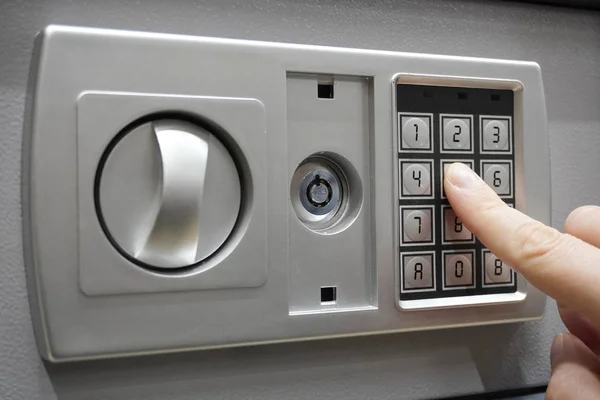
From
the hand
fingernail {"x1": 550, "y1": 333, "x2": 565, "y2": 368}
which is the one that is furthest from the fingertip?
fingernail {"x1": 550, "y1": 333, "x2": 565, "y2": 368}

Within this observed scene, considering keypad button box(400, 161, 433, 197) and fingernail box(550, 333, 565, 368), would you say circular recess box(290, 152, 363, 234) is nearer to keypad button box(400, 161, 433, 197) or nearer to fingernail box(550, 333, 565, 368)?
keypad button box(400, 161, 433, 197)

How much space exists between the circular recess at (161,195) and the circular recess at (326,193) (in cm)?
7

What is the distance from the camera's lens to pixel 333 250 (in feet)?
1.30

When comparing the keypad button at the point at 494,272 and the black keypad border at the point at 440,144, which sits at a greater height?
the black keypad border at the point at 440,144

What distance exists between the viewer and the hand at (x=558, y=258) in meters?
0.35

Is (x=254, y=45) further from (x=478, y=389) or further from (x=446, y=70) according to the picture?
(x=478, y=389)

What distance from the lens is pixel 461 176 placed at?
41 cm

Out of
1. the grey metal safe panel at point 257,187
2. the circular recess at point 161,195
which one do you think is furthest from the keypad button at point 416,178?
the circular recess at point 161,195

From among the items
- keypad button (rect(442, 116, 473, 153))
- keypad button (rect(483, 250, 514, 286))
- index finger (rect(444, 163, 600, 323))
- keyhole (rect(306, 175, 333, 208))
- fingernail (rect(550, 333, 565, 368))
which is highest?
keypad button (rect(442, 116, 473, 153))

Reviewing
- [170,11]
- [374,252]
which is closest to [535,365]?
[374,252]

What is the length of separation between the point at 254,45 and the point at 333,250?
15 cm

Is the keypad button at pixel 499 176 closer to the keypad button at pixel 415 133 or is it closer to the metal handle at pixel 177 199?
the keypad button at pixel 415 133

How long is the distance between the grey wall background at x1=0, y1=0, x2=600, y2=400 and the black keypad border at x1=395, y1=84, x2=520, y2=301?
0.04m

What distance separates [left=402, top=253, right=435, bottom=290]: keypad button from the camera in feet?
1.34
